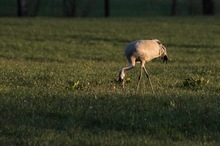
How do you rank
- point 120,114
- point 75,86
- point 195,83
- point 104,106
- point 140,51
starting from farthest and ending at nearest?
point 195,83
point 75,86
point 140,51
point 104,106
point 120,114

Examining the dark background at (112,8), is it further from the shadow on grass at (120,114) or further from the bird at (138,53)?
the shadow on grass at (120,114)

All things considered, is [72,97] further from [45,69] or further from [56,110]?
[45,69]

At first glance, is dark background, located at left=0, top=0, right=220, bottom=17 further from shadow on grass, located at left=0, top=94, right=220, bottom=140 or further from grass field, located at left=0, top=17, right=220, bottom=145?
shadow on grass, located at left=0, top=94, right=220, bottom=140

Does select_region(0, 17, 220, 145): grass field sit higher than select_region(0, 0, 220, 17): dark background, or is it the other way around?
select_region(0, 17, 220, 145): grass field

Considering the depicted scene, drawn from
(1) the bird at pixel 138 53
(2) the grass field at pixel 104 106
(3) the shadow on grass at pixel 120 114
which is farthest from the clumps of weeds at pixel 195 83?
(3) the shadow on grass at pixel 120 114

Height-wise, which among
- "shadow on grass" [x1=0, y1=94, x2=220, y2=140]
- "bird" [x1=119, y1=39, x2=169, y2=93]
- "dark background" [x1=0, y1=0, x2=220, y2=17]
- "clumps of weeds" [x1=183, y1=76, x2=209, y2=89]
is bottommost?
"dark background" [x1=0, y1=0, x2=220, y2=17]

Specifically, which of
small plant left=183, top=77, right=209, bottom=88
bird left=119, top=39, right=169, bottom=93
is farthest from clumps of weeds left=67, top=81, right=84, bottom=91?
small plant left=183, top=77, right=209, bottom=88

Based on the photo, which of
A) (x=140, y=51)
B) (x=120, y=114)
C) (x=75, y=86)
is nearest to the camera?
(x=120, y=114)

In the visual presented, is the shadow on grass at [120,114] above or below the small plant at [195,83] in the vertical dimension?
above

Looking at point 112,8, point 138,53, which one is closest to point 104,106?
point 138,53

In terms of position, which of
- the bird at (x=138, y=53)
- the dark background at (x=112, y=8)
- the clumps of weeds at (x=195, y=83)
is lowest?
the dark background at (x=112, y=8)

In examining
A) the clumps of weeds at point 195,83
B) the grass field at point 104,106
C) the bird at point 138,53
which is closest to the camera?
the grass field at point 104,106

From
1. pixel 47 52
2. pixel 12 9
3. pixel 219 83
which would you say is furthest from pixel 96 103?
pixel 12 9

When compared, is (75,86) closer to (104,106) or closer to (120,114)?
(104,106)
